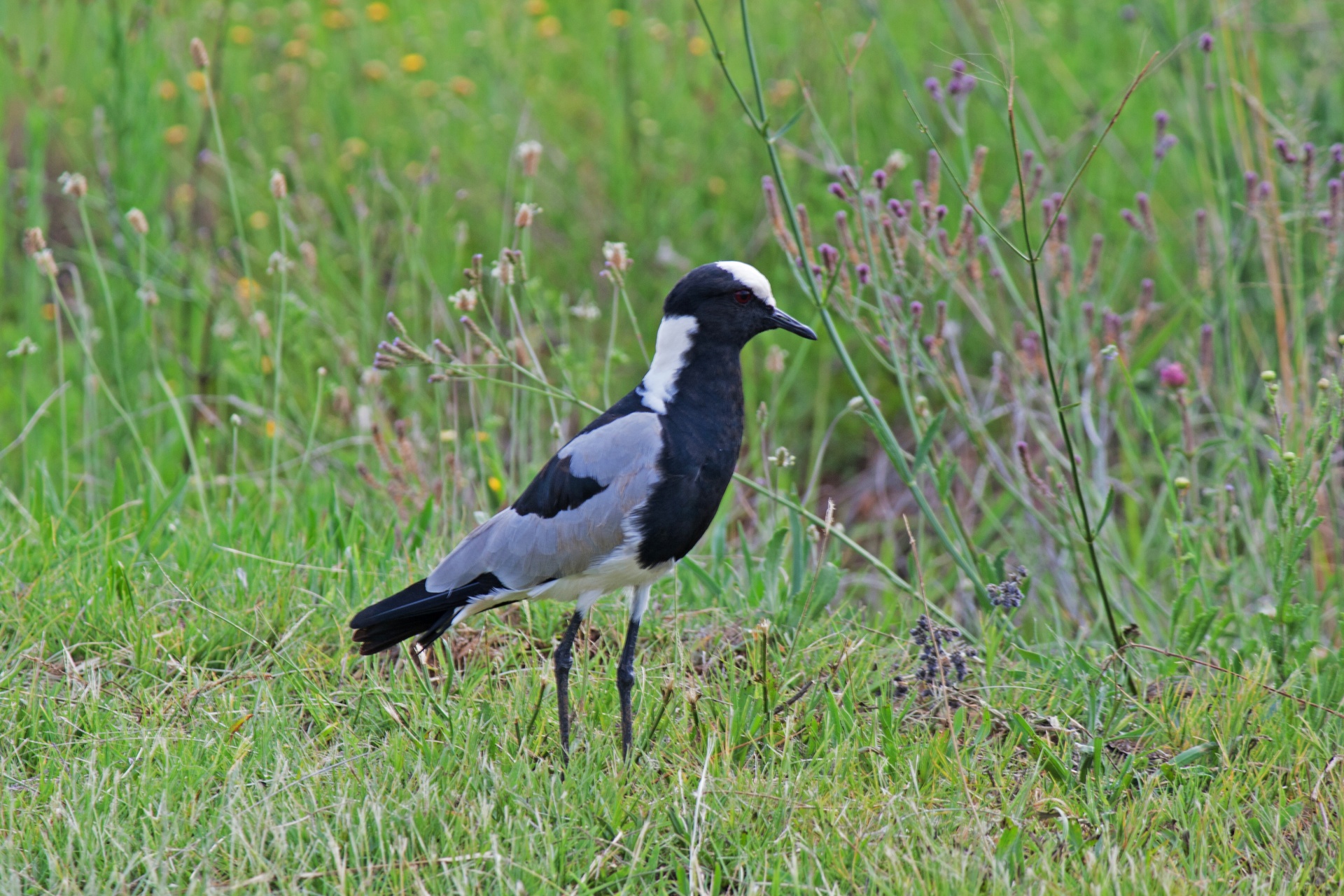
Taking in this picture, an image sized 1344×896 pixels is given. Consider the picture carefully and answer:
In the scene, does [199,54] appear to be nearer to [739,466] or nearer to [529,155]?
[529,155]

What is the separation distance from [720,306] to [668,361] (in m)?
0.17

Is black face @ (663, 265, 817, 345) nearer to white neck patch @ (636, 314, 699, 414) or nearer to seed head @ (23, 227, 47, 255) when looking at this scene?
white neck patch @ (636, 314, 699, 414)

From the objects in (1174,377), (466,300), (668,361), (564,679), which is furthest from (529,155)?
(1174,377)

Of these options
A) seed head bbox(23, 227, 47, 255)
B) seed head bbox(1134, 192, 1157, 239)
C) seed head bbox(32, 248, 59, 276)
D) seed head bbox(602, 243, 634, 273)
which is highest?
seed head bbox(23, 227, 47, 255)

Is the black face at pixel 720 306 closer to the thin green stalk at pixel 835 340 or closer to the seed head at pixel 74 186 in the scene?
the thin green stalk at pixel 835 340

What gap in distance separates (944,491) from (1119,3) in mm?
3814

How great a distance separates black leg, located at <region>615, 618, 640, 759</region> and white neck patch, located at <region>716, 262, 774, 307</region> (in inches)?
31.4

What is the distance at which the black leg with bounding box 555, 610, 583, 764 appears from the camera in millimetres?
2881

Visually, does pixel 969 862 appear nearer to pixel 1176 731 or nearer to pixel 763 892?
pixel 763 892

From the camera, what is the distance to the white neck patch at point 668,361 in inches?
117

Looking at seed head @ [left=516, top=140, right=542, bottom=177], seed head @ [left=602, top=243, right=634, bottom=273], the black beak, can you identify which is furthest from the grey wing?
seed head @ [left=516, top=140, right=542, bottom=177]

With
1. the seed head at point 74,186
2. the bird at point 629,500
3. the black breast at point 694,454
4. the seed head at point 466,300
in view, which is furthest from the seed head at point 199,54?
the black breast at point 694,454

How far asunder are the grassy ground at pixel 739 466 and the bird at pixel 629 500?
223mm

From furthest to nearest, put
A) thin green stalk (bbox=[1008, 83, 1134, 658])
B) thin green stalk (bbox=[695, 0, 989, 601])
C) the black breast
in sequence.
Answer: thin green stalk (bbox=[695, 0, 989, 601]), the black breast, thin green stalk (bbox=[1008, 83, 1134, 658])
